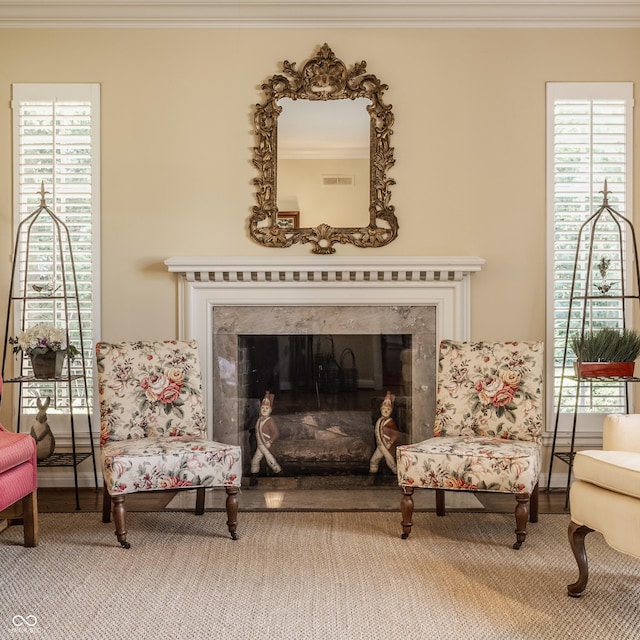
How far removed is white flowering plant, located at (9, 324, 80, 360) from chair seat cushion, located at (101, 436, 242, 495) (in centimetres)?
84

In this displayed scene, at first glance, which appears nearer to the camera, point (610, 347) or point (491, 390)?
point (491, 390)

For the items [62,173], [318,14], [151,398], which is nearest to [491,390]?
[151,398]

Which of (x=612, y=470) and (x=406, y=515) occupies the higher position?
(x=612, y=470)

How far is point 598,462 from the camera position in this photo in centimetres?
239

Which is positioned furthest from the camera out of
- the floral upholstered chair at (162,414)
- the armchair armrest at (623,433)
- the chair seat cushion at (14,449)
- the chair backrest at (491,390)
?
the chair backrest at (491,390)

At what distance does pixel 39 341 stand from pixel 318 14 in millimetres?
2475

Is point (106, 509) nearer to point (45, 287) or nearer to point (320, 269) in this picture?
point (45, 287)

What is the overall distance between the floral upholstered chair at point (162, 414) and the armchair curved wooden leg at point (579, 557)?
1466mm

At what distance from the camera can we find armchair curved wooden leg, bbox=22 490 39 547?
9.77 ft

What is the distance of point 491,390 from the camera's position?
11.3ft

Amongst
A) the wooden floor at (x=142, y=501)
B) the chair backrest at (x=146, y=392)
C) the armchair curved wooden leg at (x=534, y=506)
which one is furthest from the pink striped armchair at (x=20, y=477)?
the armchair curved wooden leg at (x=534, y=506)

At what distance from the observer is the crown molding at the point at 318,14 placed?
153 inches

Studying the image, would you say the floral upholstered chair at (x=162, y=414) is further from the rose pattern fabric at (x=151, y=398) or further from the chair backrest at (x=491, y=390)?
the chair backrest at (x=491, y=390)

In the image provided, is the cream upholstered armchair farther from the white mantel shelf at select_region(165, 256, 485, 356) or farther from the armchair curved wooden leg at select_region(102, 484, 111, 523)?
the armchair curved wooden leg at select_region(102, 484, 111, 523)
